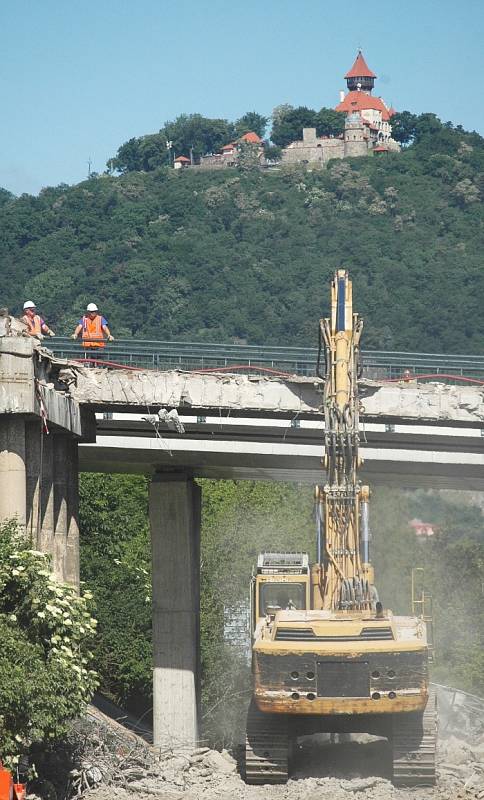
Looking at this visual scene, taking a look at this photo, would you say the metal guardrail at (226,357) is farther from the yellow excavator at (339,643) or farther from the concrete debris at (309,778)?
the concrete debris at (309,778)

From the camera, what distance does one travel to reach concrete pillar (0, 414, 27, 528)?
29.6 m

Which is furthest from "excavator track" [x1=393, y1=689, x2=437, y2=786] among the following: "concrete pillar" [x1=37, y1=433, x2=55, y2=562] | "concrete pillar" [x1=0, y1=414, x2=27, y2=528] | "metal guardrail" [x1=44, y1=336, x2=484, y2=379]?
"metal guardrail" [x1=44, y1=336, x2=484, y2=379]

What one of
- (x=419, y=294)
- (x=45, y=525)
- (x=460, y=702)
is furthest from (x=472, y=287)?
(x=45, y=525)

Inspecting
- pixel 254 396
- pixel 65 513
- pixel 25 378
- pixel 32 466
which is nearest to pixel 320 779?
pixel 32 466

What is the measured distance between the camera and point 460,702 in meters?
47.9

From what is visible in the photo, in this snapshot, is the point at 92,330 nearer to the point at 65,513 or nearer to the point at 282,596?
the point at 65,513

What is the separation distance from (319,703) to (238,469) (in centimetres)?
1910

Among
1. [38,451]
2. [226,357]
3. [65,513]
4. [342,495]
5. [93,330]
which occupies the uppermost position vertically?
[93,330]

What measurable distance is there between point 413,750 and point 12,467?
8.17 meters

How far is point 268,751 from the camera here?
29.0m

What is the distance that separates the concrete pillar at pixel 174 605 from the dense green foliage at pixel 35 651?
17.9 meters

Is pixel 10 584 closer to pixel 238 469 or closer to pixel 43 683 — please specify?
pixel 43 683

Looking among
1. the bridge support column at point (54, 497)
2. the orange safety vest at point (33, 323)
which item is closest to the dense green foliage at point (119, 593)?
the bridge support column at point (54, 497)

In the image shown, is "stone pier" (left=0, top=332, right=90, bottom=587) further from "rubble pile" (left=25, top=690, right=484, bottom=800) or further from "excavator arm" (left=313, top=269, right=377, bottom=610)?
"excavator arm" (left=313, top=269, right=377, bottom=610)
